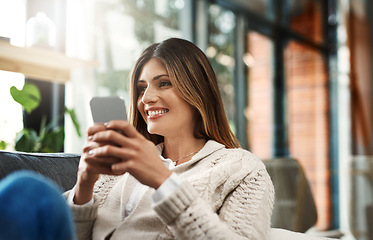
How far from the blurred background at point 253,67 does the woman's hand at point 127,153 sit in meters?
1.16

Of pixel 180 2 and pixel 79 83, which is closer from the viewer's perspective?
pixel 79 83

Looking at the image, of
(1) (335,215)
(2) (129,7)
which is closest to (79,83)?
(2) (129,7)

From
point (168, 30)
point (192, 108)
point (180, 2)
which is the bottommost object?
point (192, 108)

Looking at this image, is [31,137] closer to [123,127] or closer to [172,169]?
[172,169]

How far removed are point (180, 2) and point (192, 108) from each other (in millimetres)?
2181

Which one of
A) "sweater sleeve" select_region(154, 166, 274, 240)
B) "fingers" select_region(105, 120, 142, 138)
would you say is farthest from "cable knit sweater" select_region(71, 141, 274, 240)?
"fingers" select_region(105, 120, 142, 138)

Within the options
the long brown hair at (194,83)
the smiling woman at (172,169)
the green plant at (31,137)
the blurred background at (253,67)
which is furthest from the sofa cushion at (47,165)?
the blurred background at (253,67)

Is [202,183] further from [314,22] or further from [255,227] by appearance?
[314,22]

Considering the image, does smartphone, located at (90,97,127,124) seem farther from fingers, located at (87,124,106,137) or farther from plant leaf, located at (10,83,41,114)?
plant leaf, located at (10,83,41,114)

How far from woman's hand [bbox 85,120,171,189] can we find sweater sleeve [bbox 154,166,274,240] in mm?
61

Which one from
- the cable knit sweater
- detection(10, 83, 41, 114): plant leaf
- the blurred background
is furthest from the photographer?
the blurred background

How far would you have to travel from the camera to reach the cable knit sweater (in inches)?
42.9

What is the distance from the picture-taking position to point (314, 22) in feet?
16.1

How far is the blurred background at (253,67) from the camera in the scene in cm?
231
